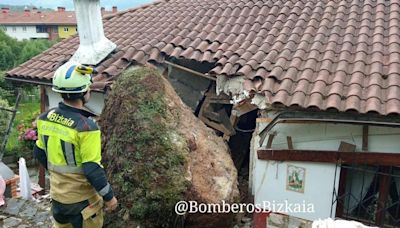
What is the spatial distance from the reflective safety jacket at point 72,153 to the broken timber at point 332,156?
2.59 m

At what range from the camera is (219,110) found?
6598 mm

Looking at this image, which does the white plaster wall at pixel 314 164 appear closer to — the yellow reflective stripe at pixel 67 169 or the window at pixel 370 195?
the window at pixel 370 195

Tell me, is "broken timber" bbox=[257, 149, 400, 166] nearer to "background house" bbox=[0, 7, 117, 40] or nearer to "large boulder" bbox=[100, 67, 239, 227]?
"large boulder" bbox=[100, 67, 239, 227]

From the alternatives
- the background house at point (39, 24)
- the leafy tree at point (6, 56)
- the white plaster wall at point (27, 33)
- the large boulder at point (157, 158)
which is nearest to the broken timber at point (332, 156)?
the large boulder at point (157, 158)

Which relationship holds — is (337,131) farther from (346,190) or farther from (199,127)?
(199,127)

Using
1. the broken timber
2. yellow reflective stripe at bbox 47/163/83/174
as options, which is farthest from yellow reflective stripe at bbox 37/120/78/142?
the broken timber

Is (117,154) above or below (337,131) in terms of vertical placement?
below

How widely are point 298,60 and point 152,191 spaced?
2.89 m

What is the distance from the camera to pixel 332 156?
503 cm

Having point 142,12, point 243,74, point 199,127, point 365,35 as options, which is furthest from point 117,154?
point 142,12

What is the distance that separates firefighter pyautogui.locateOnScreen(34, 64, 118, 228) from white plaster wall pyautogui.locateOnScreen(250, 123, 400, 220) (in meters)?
2.62

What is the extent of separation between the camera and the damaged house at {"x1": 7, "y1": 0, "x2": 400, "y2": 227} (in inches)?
192

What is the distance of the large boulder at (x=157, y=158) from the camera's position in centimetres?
466

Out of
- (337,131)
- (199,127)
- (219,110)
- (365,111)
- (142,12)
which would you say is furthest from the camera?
(142,12)
